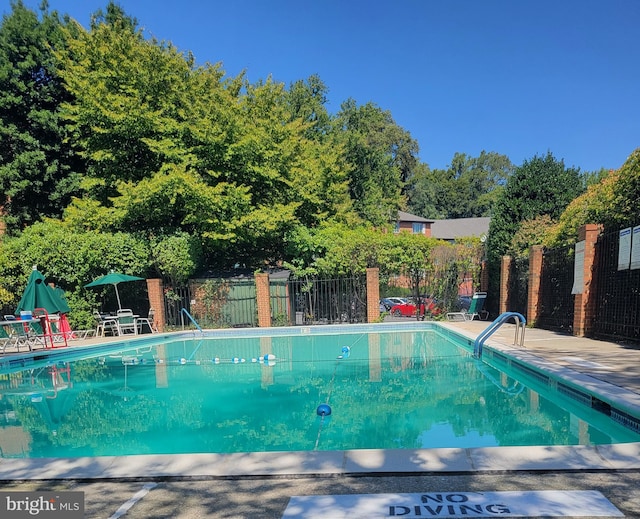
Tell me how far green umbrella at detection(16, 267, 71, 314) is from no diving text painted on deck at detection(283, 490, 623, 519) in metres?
11.3

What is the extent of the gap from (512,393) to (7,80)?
2220cm

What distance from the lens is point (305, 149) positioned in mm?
21312

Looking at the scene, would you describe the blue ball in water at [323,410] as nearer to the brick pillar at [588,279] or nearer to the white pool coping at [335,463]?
the white pool coping at [335,463]

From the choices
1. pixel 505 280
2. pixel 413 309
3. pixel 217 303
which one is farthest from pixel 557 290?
pixel 217 303

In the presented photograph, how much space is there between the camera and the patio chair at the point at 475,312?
635 inches

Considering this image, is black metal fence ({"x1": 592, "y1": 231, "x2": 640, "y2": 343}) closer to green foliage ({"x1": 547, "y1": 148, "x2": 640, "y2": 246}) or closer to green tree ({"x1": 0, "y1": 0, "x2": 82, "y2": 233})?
green foliage ({"x1": 547, "y1": 148, "x2": 640, "y2": 246})

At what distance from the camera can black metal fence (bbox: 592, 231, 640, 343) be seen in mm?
8664

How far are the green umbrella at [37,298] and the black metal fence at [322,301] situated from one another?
26.0ft

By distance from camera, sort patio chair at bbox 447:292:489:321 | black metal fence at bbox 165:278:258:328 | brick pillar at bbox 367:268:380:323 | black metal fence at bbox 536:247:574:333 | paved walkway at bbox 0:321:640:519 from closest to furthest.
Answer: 1. paved walkway at bbox 0:321:640:519
2. black metal fence at bbox 536:247:574:333
3. patio chair at bbox 447:292:489:321
4. brick pillar at bbox 367:268:380:323
5. black metal fence at bbox 165:278:258:328

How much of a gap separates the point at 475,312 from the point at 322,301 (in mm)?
6010

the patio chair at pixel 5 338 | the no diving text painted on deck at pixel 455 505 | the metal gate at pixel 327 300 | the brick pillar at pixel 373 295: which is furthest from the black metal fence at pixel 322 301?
the no diving text painted on deck at pixel 455 505

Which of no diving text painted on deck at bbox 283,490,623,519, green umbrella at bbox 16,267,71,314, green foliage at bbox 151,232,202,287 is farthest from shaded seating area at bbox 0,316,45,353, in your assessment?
no diving text painted on deck at bbox 283,490,623,519

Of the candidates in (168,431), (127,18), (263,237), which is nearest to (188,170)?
Result: (263,237)

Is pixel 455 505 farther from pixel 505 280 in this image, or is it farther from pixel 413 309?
pixel 413 309
